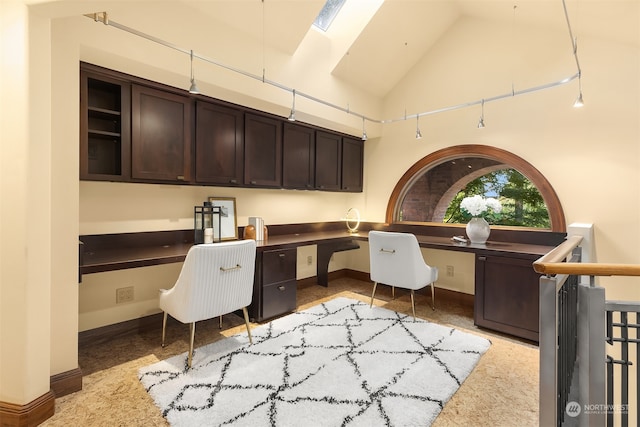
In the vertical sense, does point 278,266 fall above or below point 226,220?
below

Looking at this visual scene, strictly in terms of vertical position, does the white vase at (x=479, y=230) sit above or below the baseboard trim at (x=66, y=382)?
above

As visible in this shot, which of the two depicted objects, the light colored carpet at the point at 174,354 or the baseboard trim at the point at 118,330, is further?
the baseboard trim at the point at 118,330

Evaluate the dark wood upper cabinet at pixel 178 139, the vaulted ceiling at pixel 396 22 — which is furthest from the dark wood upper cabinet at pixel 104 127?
the vaulted ceiling at pixel 396 22

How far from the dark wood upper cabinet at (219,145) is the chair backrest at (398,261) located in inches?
64.7

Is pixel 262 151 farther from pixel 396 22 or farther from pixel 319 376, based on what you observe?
pixel 319 376

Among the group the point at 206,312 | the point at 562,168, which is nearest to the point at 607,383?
the point at 206,312

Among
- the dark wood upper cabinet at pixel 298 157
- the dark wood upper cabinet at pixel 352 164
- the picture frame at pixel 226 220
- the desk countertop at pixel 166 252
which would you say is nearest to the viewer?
the desk countertop at pixel 166 252

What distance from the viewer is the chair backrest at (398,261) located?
3.15m

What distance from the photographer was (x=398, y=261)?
10.6 feet

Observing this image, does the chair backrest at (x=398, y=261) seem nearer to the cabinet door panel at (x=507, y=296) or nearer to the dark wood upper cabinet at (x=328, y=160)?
the cabinet door panel at (x=507, y=296)

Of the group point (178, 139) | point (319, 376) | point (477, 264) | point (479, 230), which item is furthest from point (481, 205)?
point (178, 139)

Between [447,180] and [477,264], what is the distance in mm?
1546

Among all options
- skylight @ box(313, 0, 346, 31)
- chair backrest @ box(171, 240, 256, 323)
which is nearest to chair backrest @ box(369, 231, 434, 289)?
chair backrest @ box(171, 240, 256, 323)

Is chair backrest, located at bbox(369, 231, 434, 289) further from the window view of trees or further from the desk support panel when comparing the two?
the window view of trees
